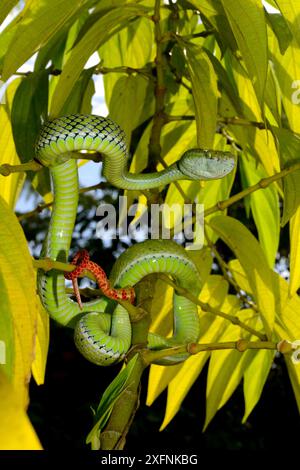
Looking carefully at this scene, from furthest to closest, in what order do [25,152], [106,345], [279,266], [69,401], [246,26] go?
[279,266]
[69,401]
[25,152]
[106,345]
[246,26]

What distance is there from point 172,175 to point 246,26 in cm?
22

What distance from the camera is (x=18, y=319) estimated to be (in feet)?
1.45

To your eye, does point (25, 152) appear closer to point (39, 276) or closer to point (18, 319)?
point (39, 276)

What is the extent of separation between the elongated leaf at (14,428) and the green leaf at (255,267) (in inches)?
22.5

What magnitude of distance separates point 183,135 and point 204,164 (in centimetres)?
27

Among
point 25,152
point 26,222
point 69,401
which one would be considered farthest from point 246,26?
point 26,222

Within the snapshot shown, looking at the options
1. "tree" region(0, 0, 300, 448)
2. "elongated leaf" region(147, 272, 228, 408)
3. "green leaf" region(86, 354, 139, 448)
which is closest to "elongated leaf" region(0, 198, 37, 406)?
"tree" region(0, 0, 300, 448)

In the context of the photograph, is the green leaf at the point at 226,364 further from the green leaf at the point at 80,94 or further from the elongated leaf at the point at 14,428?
the elongated leaf at the point at 14,428

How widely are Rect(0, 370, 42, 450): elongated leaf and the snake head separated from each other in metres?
0.54

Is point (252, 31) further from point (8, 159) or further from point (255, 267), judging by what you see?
point (8, 159)

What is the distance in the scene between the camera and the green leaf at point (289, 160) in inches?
26.6

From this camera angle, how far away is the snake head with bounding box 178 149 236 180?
742 mm

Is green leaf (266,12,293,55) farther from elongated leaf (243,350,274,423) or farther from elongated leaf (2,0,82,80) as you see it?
elongated leaf (243,350,274,423)
